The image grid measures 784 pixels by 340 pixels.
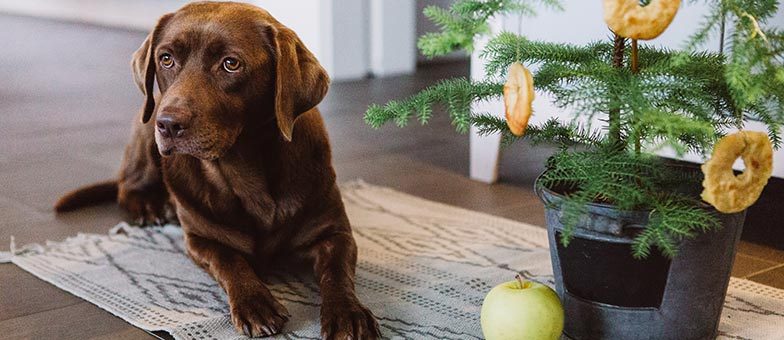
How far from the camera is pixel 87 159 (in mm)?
Answer: 3295

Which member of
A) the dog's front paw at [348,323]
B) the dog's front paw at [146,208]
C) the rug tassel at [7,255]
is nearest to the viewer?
the dog's front paw at [348,323]

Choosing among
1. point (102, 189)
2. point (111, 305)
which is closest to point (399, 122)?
point (111, 305)

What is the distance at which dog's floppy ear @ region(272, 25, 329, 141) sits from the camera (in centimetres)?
184

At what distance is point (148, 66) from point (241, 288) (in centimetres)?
50

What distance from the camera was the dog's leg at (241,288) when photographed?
1.73 meters

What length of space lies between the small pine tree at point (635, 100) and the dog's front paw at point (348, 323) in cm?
34

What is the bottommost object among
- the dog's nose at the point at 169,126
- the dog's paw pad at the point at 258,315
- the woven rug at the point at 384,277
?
the woven rug at the point at 384,277

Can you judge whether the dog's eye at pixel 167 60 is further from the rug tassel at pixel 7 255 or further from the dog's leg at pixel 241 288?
the rug tassel at pixel 7 255

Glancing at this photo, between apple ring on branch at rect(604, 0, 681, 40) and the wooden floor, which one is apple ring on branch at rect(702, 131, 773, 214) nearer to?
apple ring on branch at rect(604, 0, 681, 40)

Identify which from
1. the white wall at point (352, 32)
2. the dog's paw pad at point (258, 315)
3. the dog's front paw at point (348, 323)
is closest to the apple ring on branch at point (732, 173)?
the dog's front paw at point (348, 323)

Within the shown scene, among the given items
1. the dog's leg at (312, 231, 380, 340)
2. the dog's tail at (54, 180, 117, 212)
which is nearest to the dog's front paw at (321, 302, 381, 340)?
the dog's leg at (312, 231, 380, 340)

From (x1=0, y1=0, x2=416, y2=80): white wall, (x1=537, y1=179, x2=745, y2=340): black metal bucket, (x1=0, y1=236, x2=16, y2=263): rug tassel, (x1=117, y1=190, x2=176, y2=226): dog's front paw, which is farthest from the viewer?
(x1=0, y1=0, x2=416, y2=80): white wall

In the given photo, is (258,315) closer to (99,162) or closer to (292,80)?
(292,80)

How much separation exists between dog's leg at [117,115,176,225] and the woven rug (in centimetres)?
6
